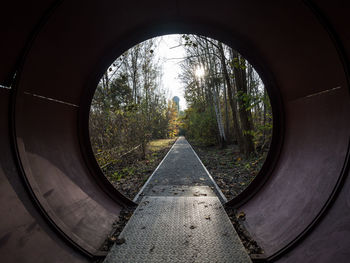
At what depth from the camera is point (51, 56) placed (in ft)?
8.32

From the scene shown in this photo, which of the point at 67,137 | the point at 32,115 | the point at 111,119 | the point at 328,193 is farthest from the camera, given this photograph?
the point at 111,119

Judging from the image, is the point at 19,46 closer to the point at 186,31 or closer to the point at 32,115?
the point at 32,115

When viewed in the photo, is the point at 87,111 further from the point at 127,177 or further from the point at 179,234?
the point at 127,177

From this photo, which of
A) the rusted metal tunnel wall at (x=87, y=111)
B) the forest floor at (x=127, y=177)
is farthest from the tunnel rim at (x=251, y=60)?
the forest floor at (x=127, y=177)

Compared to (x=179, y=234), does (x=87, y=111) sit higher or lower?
higher

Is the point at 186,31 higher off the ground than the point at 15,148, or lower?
higher

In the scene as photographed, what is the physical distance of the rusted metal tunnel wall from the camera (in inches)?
71.9

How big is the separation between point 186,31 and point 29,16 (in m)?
2.39

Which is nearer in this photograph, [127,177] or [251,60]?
[251,60]

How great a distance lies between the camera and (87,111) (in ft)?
11.4

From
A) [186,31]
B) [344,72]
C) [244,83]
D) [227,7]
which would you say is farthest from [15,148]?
[244,83]

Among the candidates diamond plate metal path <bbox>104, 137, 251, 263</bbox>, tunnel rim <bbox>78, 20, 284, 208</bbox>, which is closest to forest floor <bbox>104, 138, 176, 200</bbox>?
diamond plate metal path <bbox>104, 137, 251, 263</bbox>

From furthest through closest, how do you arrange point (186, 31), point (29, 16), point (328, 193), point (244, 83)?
point (244, 83) < point (186, 31) < point (29, 16) < point (328, 193)

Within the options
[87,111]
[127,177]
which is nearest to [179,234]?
[87,111]
